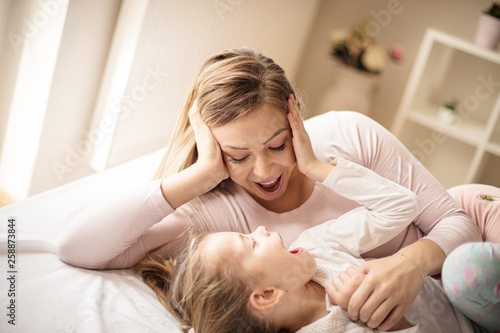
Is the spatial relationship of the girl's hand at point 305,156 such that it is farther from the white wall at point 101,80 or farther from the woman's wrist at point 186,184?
the white wall at point 101,80

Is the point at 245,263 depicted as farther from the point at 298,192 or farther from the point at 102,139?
the point at 102,139

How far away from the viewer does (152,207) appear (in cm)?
138

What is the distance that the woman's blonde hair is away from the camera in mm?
1415

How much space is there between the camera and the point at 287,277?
125cm

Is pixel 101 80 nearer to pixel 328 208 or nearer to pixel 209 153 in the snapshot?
pixel 209 153

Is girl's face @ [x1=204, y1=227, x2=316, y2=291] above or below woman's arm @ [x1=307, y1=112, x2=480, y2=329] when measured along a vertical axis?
below

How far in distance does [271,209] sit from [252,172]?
0.71 feet

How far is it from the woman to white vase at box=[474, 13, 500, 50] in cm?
199

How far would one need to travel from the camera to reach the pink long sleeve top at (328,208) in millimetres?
1459

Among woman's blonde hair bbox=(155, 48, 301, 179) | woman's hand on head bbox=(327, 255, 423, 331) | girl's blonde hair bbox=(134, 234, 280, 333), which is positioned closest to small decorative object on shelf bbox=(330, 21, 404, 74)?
woman's blonde hair bbox=(155, 48, 301, 179)

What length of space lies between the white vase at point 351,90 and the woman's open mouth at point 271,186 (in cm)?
218

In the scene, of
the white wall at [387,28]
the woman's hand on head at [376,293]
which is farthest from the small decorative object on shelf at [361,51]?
the woman's hand on head at [376,293]

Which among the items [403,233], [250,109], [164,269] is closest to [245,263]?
[164,269]

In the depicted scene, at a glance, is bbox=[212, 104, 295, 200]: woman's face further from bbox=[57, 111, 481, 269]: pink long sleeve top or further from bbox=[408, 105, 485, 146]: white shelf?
bbox=[408, 105, 485, 146]: white shelf
